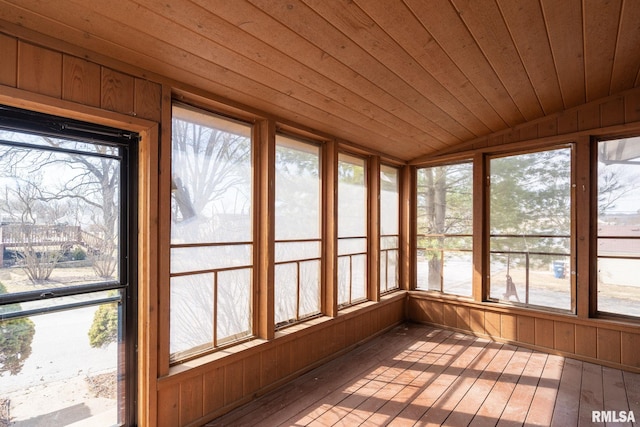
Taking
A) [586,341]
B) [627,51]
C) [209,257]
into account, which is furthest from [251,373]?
[627,51]

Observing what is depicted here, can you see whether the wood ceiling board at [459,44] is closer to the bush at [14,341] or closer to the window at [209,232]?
the window at [209,232]

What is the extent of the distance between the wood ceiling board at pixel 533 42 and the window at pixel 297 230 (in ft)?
6.22

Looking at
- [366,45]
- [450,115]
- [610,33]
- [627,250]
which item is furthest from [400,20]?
[627,250]

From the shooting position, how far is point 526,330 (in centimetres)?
375

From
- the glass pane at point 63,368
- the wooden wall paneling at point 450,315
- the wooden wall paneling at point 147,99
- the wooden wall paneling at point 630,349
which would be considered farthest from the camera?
the wooden wall paneling at point 450,315

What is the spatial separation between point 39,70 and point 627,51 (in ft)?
12.0

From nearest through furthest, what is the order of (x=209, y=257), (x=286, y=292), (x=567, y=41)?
(x=567, y=41) → (x=209, y=257) → (x=286, y=292)

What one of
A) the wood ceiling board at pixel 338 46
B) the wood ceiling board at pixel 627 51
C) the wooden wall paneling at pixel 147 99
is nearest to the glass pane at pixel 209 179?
the wooden wall paneling at pixel 147 99

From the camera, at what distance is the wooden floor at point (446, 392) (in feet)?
7.67

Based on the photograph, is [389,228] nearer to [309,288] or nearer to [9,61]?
[309,288]

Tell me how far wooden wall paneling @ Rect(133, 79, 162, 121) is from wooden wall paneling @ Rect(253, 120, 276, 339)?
0.86m

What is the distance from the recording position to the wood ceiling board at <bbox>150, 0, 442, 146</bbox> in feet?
5.02

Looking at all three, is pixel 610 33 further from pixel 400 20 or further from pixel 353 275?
pixel 353 275

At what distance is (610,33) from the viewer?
210 cm
